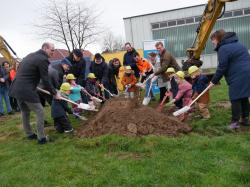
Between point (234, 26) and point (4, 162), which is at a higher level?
point (234, 26)

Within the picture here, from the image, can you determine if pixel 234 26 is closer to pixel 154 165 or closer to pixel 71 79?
pixel 71 79

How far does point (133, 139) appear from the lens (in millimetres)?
6023

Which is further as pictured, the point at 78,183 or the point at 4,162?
the point at 4,162

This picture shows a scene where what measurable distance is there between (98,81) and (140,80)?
4.34 ft

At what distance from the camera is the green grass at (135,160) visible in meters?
4.42

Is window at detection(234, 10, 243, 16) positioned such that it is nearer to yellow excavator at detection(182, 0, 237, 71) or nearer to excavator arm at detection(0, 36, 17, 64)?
yellow excavator at detection(182, 0, 237, 71)

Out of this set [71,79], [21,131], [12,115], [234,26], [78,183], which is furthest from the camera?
[234,26]

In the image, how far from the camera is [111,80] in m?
10.5

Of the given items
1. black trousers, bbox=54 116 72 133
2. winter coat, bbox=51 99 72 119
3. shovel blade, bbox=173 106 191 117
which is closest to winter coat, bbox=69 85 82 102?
black trousers, bbox=54 116 72 133

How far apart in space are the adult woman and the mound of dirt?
1.03 metres

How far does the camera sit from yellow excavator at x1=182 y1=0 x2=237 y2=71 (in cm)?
931

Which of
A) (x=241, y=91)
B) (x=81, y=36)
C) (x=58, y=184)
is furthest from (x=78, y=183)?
(x=81, y=36)

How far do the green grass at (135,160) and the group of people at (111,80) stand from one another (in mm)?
578

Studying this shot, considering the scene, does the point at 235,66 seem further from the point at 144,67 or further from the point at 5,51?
the point at 5,51
